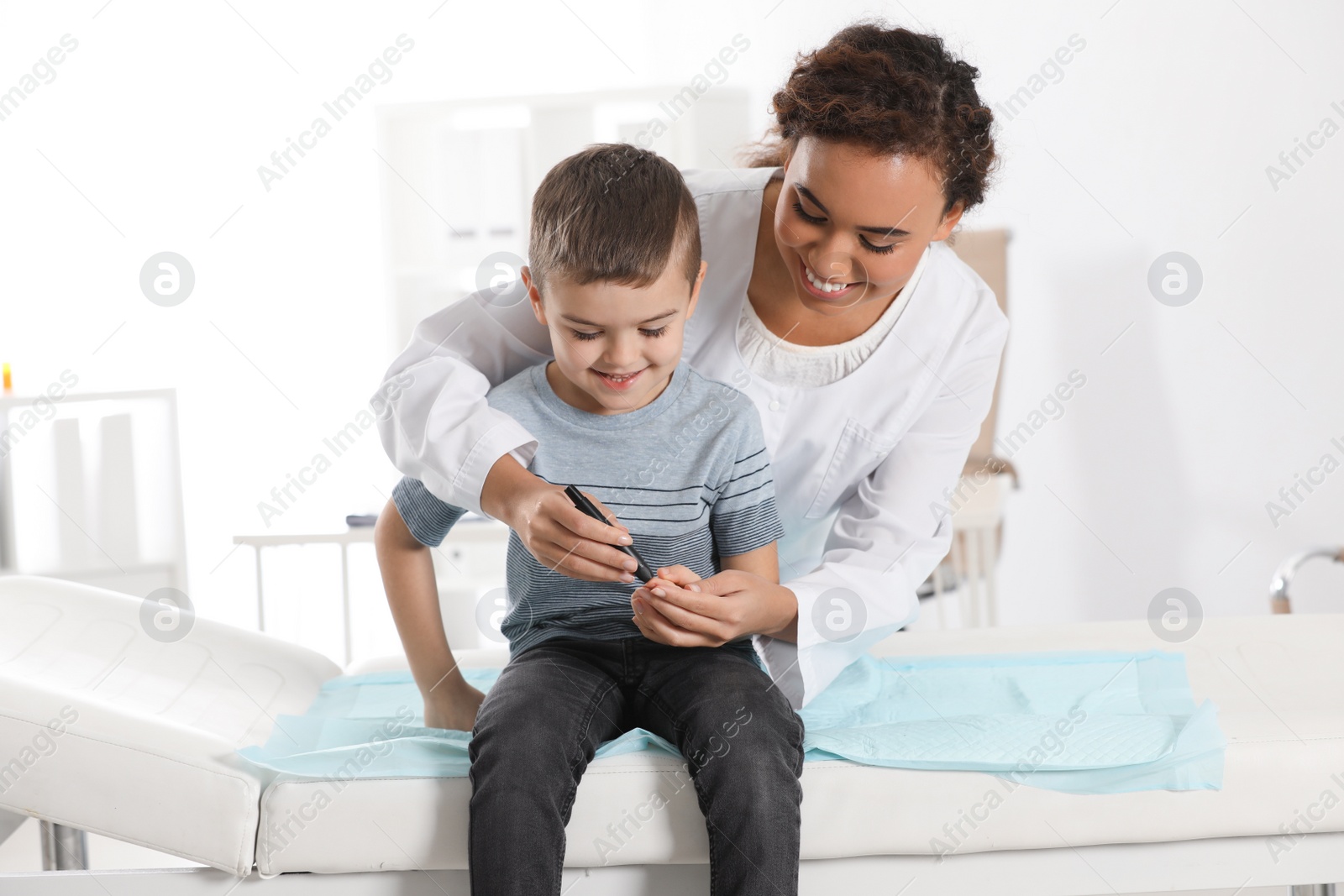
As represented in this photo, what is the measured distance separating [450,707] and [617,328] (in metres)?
0.49

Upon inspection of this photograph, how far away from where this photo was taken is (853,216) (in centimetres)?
108

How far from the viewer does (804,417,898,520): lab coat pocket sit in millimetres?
1287

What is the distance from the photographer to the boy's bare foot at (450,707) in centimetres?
123

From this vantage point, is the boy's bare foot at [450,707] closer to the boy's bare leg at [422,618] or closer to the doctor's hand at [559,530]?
the boy's bare leg at [422,618]

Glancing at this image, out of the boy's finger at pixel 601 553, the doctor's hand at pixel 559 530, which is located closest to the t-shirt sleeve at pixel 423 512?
the doctor's hand at pixel 559 530

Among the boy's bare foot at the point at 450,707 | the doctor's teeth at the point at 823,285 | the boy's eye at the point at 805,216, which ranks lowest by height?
the boy's bare foot at the point at 450,707

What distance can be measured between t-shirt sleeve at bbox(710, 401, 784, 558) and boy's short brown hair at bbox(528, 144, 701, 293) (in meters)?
0.18

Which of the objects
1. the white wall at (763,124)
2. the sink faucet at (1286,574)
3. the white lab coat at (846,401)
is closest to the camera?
the white lab coat at (846,401)

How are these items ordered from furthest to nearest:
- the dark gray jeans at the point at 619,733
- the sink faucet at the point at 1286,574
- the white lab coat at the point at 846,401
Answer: the sink faucet at the point at 1286,574 → the white lab coat at the point at 846,401 → the dark gray jeans at the point at 619,733

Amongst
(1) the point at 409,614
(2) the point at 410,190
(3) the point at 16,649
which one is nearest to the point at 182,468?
(2) the point at 410,190

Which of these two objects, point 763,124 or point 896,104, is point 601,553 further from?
point 763,124

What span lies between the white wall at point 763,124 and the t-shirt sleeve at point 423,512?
1.67 meters

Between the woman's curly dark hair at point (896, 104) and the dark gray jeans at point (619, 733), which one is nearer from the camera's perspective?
the dark gray jeans at point (619, 733)

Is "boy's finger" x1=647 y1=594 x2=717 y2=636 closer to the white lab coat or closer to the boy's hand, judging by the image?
the boy's hand
